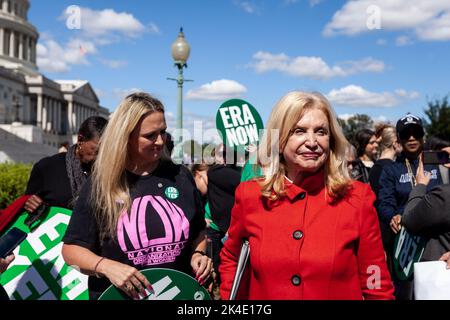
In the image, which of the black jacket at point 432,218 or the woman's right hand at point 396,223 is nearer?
the black jacket at point 432,218

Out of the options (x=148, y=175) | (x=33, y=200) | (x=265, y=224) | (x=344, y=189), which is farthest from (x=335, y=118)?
(x=33, y=200)

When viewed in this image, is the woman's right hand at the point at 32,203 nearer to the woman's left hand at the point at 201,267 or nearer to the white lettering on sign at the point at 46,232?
the white lettering on sign at the point at 46,232

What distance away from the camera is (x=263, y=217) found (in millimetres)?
2266

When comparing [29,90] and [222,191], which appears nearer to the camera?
[222,191]

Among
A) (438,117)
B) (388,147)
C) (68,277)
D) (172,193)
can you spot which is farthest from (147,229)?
(438,117)

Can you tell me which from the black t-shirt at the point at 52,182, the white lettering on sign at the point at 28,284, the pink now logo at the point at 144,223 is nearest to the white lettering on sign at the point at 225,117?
the black t-shirt at the point at 52,182

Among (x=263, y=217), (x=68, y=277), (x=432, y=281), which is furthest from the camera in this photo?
(x=68, y=277)

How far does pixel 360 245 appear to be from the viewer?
7.14 ft

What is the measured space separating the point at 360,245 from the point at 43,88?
267ft

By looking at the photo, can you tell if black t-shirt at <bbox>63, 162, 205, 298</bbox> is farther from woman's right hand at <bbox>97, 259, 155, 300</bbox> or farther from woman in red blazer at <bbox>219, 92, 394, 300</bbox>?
woman in red blazer at <bbox>219, 92, 394, 300</bbox>

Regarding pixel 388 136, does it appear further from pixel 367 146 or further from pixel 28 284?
pixel 28 284

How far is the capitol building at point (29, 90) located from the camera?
73312 millimetres

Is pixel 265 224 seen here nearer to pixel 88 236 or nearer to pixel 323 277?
pixel 323 277

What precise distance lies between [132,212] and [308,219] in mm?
849
